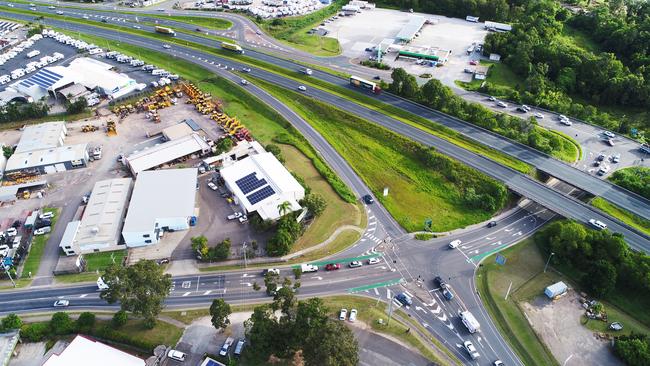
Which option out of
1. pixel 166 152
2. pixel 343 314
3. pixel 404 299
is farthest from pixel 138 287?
pixel 166 152

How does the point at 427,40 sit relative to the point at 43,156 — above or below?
above

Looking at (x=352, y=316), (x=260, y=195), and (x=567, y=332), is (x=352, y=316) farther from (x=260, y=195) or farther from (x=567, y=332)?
(x=567, y=332)

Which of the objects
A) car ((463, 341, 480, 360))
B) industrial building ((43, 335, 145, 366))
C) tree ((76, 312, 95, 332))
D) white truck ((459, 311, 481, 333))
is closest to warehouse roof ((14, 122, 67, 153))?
tree ((76, 312, 95, 332))

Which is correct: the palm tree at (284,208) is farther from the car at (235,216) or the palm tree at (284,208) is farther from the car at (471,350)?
the car at (471,350)

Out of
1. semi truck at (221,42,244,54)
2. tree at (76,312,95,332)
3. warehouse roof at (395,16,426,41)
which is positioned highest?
warehouse roof at (395,16,426,41)

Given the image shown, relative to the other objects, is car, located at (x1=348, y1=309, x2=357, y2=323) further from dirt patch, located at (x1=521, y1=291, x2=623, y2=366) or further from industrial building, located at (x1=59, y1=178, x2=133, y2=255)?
Result: industrial building, located at (x1=59, y1=178, x2=133, y2=255)

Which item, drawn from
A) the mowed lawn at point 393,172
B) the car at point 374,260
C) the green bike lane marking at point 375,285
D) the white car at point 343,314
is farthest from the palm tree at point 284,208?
the white car at point 343,314

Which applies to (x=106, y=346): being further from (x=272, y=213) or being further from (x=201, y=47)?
(x=201, y=47)
